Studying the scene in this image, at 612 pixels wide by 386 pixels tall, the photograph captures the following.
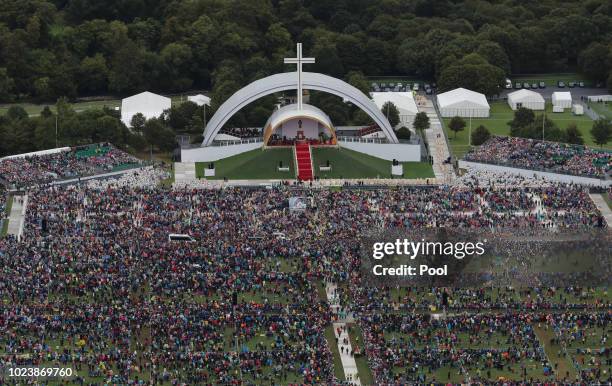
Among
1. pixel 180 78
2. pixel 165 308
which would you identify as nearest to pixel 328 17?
pixel 180 78

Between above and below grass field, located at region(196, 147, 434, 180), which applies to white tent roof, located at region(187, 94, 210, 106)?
above

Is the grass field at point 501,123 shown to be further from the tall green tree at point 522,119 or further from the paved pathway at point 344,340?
the paved pathway at point 344,340

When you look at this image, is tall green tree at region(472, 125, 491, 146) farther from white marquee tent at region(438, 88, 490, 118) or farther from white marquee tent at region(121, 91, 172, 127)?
white marquee tent at region(121, 91, 172, 127)

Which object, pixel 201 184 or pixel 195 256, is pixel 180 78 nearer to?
pixel 201 184

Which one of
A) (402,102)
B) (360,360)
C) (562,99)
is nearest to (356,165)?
(402,102)

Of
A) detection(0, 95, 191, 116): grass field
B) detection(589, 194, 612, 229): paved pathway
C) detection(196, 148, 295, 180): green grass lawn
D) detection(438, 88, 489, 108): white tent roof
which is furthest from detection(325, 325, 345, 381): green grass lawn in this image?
detection(0, 95, 191, 116): grass field

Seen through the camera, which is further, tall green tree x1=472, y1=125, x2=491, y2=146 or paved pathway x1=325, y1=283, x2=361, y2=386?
tall green tree x1=472, y1=125, x2=491, y2=146

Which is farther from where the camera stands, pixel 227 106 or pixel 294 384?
pixel 227 106

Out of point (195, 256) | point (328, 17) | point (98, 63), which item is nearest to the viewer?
point (195, 256)
